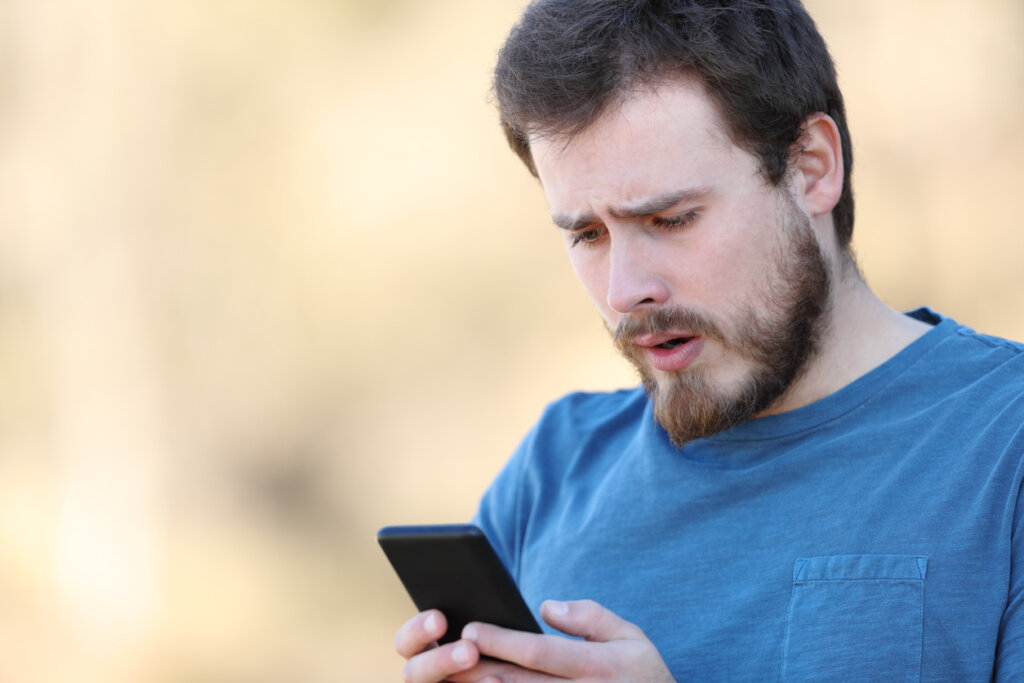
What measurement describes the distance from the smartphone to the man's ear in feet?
2.47

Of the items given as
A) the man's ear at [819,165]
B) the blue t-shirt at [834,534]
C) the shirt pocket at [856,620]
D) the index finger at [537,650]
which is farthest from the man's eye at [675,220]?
the index finger at [537,650]

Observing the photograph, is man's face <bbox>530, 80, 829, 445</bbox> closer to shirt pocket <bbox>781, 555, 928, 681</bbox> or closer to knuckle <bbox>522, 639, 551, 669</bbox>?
shirt pocket <bbox>781, 555, 928, 681</bbox>

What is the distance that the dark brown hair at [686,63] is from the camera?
4.91ft

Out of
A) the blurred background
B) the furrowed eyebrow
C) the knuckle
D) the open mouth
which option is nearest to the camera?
the knuckle

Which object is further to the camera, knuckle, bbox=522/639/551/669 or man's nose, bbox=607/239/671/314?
man's nose, bbox=607/239/671/314

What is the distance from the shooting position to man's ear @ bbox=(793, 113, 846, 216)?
1.59 m

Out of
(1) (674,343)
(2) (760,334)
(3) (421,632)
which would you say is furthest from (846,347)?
(3) (421,632)

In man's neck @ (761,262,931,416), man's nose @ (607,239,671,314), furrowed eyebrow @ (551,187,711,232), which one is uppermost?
furrowed eyebrow @ (551,187,711,232)

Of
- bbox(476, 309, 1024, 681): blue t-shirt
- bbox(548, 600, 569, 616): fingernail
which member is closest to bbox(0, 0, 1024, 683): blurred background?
bbox(476, 309, 1024, 681): blue t-shirt

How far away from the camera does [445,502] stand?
14.6ft

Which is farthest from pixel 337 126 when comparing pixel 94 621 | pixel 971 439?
pixel 971 439

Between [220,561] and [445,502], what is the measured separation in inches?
39.6

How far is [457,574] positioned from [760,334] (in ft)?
1.91

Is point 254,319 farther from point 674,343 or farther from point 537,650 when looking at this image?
point 537,650
